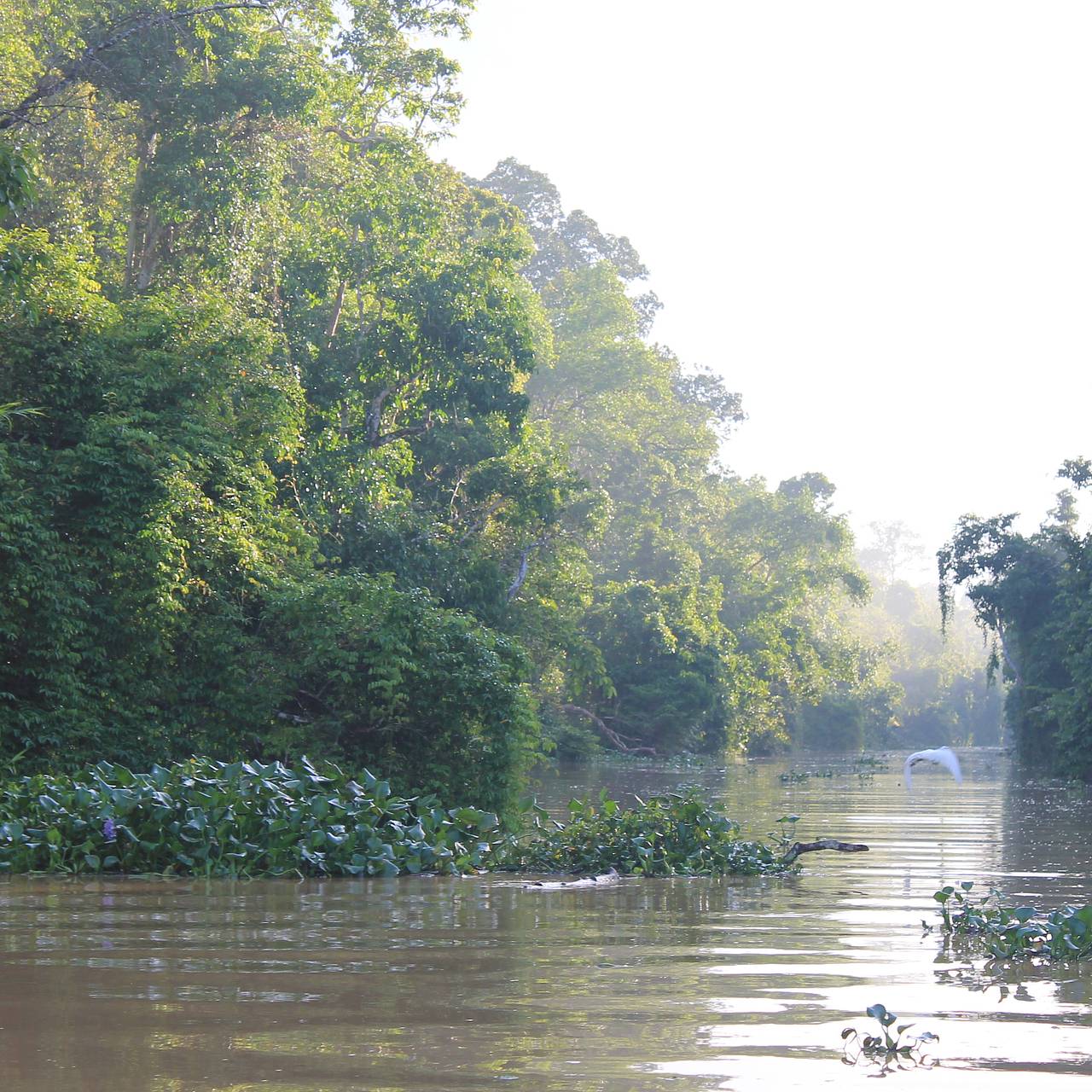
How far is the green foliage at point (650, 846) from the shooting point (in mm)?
8953

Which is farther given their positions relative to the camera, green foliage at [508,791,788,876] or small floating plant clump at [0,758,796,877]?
green foliage at [508,791,788,876]

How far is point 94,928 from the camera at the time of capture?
5609 mm

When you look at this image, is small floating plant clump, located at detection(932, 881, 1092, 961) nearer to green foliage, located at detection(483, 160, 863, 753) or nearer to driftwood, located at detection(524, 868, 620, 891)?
driftwood, located at detection(524, 868, 620, 891)

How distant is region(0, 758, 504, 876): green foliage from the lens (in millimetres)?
8062

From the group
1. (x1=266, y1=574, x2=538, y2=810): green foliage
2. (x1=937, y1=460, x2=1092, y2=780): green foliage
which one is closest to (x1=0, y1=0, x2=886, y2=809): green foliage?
(x1=266, y1=574, x2=538, y2=810): green foliage

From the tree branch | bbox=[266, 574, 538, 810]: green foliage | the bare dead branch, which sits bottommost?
the tree branch

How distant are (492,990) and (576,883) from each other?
3.80 meters

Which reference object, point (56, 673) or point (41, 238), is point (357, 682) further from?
point (41, 238)

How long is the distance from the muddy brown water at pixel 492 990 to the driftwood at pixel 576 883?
0.53 ft

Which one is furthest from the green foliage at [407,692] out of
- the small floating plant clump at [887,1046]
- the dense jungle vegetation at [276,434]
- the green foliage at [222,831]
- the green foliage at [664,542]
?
the green foliage at [664,542]

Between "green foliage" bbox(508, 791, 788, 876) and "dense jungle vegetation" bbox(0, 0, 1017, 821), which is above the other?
"dense jungle vegetation" bbox(0, 0, 1017, 821)

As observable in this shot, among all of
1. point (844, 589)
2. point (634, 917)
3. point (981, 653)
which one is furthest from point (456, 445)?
point (981, 653)

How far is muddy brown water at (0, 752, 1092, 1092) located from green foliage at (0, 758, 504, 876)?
0.34 m

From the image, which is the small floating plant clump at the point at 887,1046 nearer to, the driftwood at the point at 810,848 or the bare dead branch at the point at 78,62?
the driftwood at the point at 810,848
